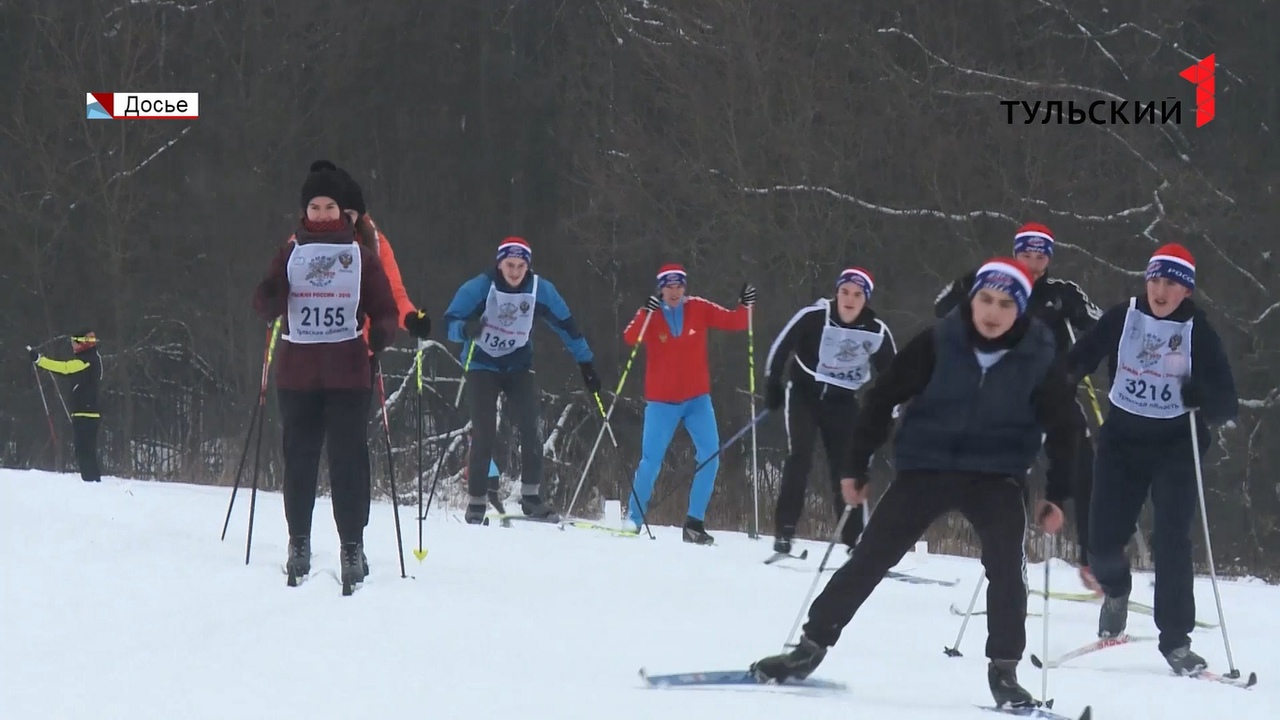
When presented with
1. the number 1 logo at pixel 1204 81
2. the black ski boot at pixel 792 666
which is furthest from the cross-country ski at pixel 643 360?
the number 1 logo at pixel 1204 81

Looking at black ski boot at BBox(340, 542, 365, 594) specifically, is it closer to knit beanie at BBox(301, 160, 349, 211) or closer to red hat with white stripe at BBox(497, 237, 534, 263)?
knit beanie at BBox(301, 160, 349, 211)

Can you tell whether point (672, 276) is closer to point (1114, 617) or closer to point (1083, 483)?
point (1083, 483)

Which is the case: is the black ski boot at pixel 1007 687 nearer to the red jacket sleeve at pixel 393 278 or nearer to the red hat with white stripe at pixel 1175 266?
the red hat with white stripe at pixel 1175 266

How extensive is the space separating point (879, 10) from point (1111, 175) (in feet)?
10.6

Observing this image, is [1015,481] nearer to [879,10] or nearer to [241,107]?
[879,10]

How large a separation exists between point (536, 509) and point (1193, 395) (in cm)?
522

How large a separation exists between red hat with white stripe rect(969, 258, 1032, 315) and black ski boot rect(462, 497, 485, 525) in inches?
220

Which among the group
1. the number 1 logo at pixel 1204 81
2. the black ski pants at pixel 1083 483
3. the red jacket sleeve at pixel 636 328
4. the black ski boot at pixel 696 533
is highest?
the number 1 logo at pixel 1204 81

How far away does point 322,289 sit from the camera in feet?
21.1

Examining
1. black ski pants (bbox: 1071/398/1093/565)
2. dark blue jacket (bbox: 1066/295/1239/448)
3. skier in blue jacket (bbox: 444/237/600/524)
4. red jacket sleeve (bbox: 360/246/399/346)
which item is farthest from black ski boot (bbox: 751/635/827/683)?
skier in blue jacket (bbox: 444/237/600/524)

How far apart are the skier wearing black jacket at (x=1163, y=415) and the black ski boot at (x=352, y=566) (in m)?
2.93

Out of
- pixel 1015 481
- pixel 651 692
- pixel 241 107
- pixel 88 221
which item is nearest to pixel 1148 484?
pixel 1015 481

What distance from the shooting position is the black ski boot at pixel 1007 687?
187 inches

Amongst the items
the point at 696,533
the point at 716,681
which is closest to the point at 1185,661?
the point at 716,681
